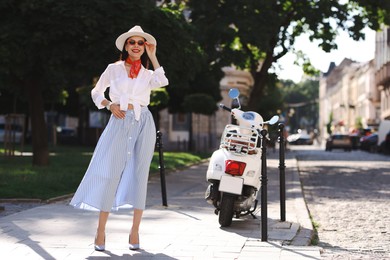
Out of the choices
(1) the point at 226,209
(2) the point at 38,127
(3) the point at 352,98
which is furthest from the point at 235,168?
(3) the point at 352,98

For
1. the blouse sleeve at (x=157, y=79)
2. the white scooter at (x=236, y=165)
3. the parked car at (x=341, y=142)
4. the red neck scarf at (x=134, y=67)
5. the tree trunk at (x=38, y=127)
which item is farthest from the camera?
the parked car at (x=341, y=142)

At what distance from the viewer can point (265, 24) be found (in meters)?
24.4

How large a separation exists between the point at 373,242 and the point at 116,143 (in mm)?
2904

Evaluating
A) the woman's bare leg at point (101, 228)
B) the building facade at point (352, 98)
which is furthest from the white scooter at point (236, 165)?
the building facade at point (352, 98)

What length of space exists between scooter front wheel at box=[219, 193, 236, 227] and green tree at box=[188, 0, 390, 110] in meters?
15.4

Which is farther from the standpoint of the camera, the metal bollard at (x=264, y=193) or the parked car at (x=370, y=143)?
the parked car at (x=370, y=143)

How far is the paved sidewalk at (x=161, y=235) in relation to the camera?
21.9 ft

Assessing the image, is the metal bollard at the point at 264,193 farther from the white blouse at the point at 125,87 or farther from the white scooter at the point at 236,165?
the white blouse at the point at 125,87

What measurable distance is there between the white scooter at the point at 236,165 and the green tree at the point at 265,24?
49.7 ft

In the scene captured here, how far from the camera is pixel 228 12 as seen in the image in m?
24.6

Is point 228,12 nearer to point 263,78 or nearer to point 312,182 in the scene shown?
point 263,78

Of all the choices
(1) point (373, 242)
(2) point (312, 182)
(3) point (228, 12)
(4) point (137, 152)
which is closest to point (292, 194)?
(2) point (312, 182)

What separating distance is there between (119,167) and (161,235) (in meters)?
1.37

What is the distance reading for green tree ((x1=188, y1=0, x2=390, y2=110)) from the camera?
79.4 ft
